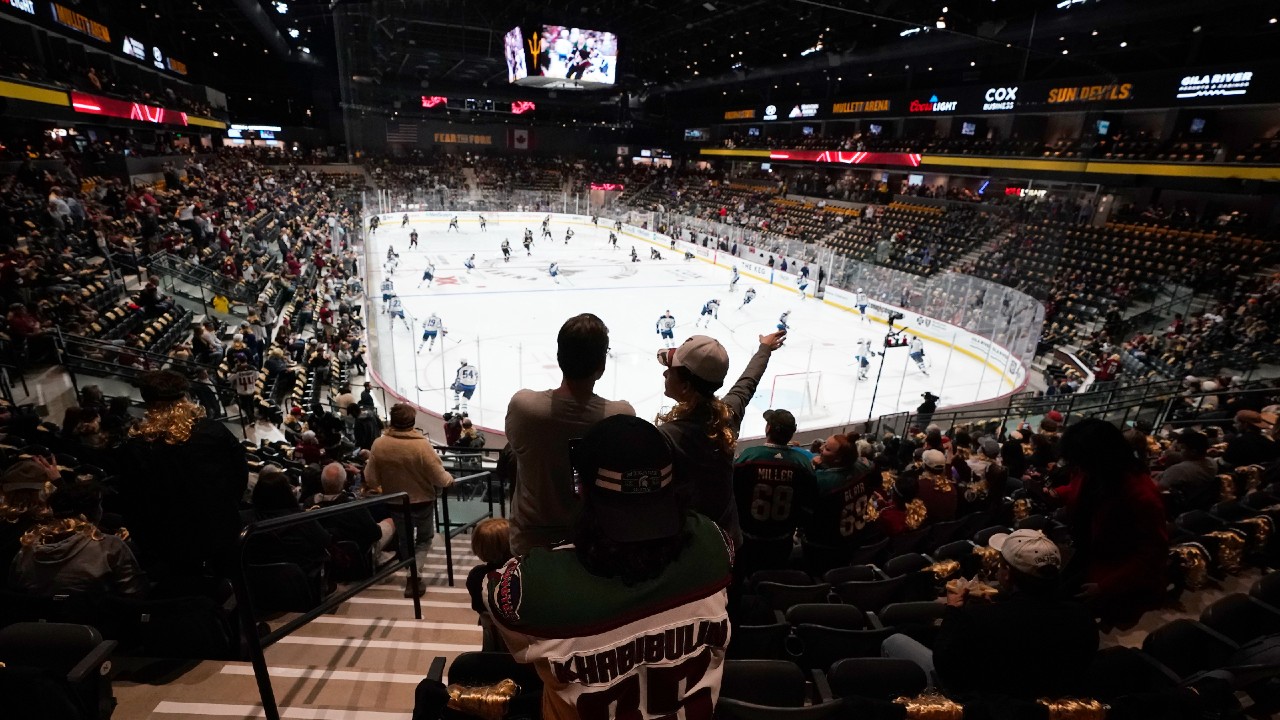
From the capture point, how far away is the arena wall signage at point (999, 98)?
88.9 ft

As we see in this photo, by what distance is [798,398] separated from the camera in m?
12.9

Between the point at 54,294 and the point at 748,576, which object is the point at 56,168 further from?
the point at 748,576

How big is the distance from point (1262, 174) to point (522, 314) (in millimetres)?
22500

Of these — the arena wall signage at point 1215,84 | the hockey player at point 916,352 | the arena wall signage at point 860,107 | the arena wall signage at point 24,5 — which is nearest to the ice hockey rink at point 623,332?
the hockey player at point 916,352

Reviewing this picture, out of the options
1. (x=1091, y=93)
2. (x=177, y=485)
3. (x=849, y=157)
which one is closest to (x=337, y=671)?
(x=177, y=485)

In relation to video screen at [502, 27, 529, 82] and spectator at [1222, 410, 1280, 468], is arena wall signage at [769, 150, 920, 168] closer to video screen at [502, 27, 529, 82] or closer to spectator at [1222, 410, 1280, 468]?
video screen at [502, 27, 529, 82]

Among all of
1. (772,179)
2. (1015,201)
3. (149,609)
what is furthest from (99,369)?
(772,179)

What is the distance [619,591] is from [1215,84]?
2691 centimetres

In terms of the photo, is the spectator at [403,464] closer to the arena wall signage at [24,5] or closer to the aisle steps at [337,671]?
the aisle steps at [337,671]

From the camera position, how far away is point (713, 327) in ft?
64.0

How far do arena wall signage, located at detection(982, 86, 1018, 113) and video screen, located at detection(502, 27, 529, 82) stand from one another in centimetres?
2147

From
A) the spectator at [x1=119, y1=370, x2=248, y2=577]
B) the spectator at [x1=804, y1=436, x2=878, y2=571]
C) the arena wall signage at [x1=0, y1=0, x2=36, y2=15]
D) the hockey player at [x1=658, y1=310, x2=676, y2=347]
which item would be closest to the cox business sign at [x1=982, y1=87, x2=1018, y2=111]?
the hockey player at [x1=658, y1=310, x2=676, y2=347]

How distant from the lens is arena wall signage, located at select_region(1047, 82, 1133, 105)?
71.8 feet

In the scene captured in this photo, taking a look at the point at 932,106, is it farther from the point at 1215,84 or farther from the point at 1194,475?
the point at 1194,475
